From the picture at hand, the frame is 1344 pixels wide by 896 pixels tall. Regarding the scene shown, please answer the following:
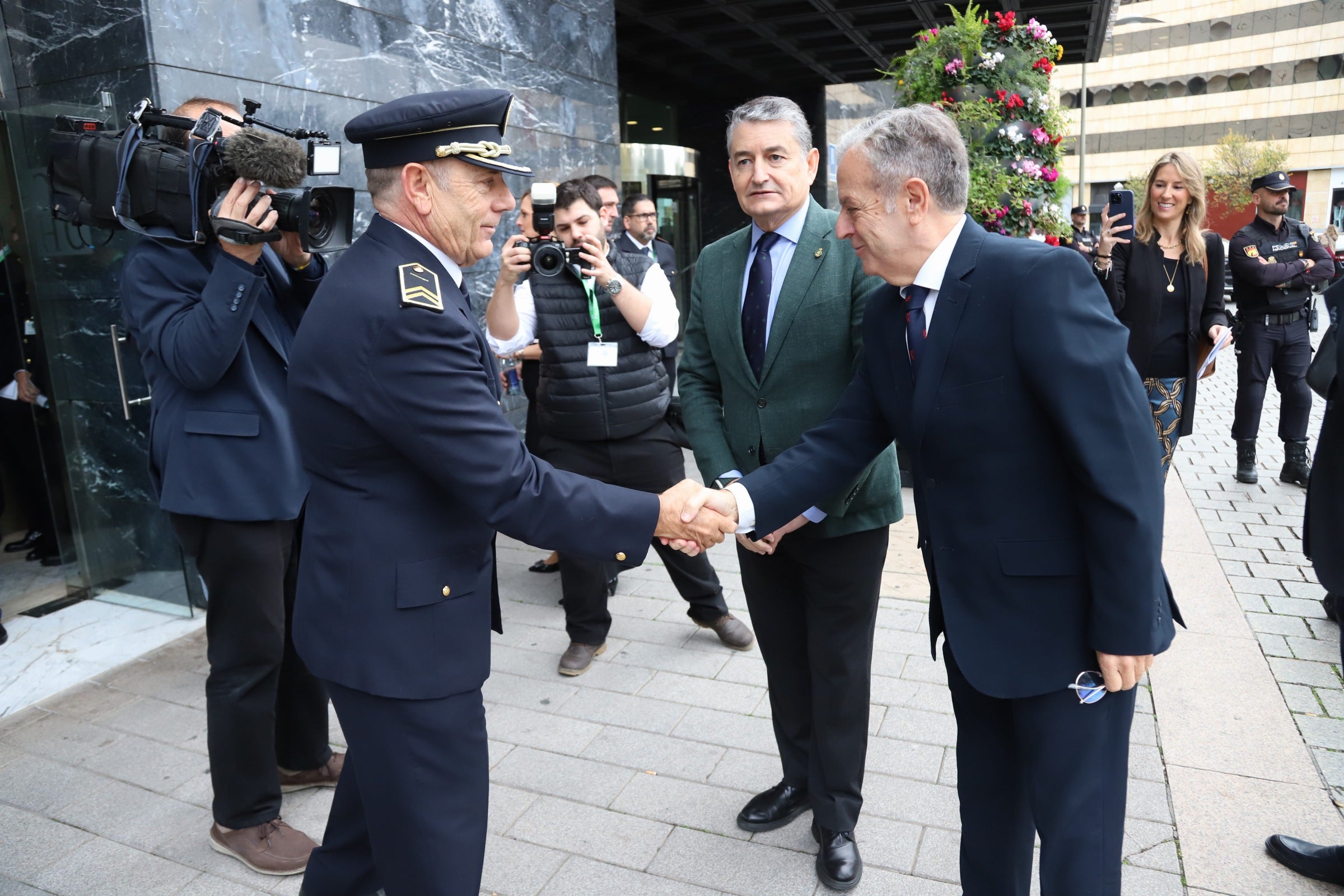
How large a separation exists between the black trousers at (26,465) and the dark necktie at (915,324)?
5.47 m

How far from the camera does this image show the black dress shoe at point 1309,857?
271cm

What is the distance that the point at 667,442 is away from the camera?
181 inches

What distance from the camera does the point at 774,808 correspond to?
312 centimetres

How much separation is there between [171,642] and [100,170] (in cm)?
257

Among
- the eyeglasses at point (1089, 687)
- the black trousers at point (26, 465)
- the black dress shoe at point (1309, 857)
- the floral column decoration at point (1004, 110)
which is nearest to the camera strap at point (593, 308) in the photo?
the eyeglasses at point (1089, 687)

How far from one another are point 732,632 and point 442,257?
2.82m

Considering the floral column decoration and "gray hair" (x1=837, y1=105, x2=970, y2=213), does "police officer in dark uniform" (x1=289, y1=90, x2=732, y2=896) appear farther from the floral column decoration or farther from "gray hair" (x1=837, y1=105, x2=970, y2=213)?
the floral column decoration

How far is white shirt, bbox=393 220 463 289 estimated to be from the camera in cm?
215

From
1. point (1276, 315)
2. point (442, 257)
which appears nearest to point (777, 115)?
point (442, 257)

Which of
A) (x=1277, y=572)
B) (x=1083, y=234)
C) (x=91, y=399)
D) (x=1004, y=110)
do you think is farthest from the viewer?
(x=1083, y=234)

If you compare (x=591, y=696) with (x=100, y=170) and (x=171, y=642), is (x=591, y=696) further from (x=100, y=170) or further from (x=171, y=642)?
(x=100, y=170)

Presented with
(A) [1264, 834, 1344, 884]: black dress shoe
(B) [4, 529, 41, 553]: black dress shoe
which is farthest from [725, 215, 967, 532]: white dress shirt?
(B) [4, 529, 41, 553]: black dress shoe

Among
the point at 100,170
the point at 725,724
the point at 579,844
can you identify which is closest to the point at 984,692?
the point at 579,844

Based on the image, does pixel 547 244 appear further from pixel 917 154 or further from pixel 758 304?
pixel 917 154
